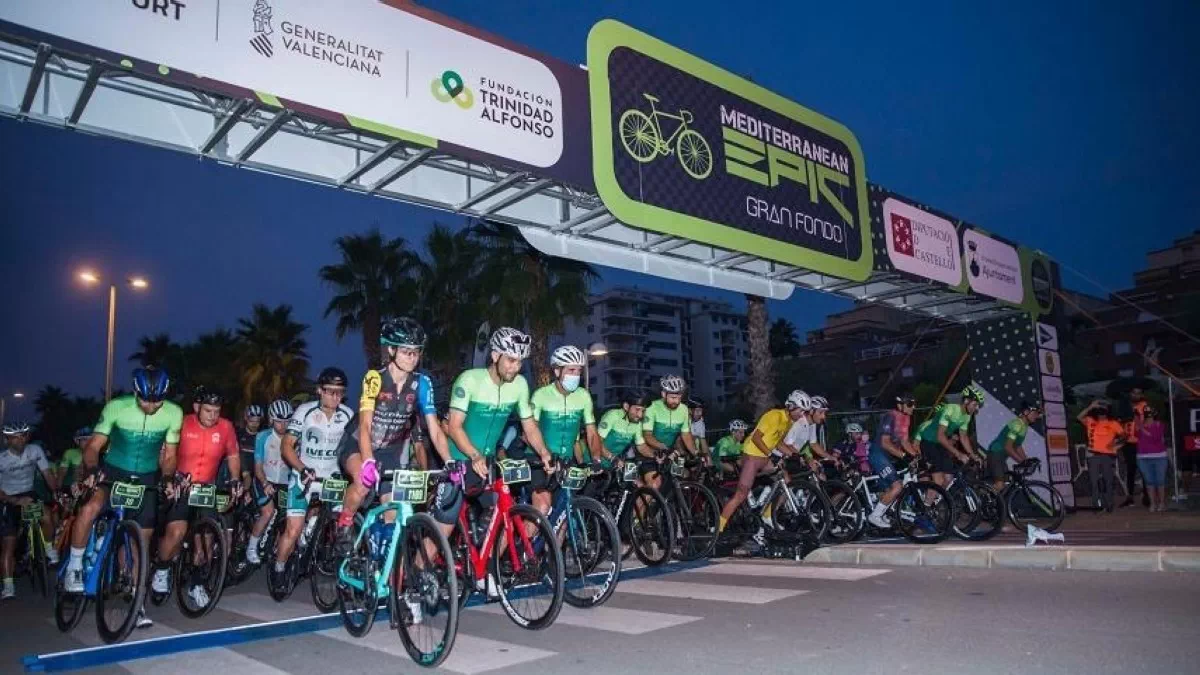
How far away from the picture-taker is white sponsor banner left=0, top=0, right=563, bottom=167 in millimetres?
6230

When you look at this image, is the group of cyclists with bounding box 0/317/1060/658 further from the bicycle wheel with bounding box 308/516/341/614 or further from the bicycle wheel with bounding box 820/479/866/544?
the bicycle wheel with bounding box 820/479/866/544

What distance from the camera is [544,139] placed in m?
8.88

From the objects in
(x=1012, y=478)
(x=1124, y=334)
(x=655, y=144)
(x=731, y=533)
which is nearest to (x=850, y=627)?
(x=731, y=533)

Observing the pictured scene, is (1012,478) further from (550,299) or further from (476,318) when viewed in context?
(476,318)

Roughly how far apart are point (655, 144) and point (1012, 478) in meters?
6.98

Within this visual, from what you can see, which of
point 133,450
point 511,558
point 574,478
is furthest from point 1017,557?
point 133,450

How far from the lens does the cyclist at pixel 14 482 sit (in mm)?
10383

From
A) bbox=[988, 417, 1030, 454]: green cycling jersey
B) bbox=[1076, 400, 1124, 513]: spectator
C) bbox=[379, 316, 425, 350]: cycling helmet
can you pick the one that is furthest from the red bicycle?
bbox=[1076, 400, 1124, 513]: spectator

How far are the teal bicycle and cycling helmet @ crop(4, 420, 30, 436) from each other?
7976 millimetres

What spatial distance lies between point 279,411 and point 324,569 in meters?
3.37

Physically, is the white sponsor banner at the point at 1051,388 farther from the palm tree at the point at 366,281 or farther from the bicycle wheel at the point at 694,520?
the palm tree at the point at 366,281

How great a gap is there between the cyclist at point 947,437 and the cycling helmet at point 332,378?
7.99 meters

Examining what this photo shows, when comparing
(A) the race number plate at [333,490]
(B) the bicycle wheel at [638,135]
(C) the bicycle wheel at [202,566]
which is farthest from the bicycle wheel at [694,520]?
(C) the bicycle wheel at [202,566]

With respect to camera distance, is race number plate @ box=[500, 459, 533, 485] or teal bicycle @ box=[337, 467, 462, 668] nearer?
teal bicycle @ box=[337, 467, 462, 668]
